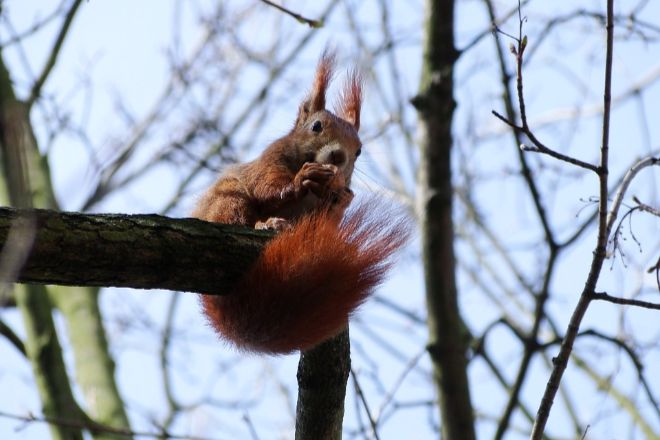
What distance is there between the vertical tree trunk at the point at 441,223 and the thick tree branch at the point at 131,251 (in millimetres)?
1376

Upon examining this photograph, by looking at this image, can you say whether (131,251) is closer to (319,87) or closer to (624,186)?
(624,186)

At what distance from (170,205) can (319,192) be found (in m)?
3.59

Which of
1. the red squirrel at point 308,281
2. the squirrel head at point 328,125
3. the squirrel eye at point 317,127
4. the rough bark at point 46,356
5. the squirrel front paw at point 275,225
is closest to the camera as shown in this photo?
the red squirrel at point 308,281

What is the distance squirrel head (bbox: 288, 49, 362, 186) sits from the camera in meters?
3.66

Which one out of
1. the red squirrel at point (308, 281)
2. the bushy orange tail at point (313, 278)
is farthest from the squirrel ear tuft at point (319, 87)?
the bushy orange tail at point (313, 278)

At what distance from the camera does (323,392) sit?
2609 mm

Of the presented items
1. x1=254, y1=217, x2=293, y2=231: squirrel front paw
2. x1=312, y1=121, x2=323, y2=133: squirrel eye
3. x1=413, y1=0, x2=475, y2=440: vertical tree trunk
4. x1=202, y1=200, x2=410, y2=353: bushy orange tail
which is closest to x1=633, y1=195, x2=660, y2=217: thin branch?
x1=202, y1=200, x2=410, y2=353: bushy orange tail

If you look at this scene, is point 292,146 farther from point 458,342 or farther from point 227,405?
point 227,405

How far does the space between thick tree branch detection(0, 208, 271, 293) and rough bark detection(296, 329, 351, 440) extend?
1.20 ft

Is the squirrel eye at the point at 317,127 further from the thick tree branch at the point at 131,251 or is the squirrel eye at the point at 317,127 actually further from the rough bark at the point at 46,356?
the thick tree branch at the point at 131,251

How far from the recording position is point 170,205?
263 inches

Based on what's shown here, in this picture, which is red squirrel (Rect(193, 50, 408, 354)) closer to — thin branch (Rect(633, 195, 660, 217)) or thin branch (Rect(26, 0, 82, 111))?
thin branch (Rect(633, 195, 660, 217))

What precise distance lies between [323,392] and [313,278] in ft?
1.17

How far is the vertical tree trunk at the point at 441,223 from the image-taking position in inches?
145
